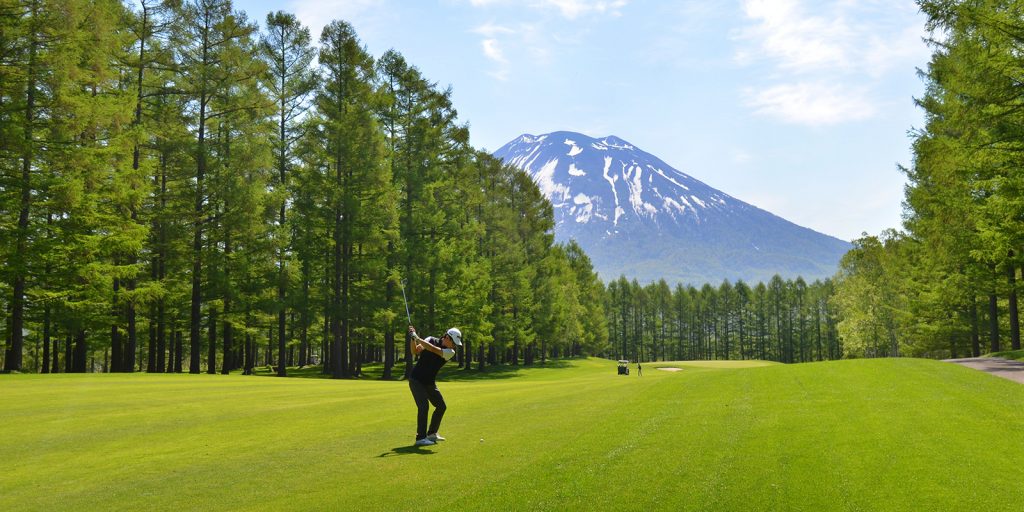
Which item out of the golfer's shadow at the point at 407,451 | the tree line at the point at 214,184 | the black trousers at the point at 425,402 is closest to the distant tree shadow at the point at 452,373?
the tree line at the point at 214,184

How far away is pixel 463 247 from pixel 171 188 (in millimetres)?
20308

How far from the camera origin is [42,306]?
31875 mm

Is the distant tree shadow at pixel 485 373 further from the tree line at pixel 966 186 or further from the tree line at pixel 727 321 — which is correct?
Answer: the tree line at pixel 727 321

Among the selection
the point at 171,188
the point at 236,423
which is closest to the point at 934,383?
the point at 236,423

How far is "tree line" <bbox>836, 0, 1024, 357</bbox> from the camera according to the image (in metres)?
21.4

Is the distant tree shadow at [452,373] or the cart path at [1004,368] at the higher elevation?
the cart path at [1004,368]

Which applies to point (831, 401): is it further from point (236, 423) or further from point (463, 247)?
point (463, 247)

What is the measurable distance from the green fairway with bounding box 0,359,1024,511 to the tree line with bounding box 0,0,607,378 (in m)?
12.4

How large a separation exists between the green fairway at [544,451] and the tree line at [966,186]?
9.49 meters

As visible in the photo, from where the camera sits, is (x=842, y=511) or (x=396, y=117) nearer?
(x=842, y=511)

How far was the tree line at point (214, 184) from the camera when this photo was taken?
26500 mm

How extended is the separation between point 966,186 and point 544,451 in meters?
29.0

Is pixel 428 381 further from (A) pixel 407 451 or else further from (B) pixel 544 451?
(B) pixel 544 451

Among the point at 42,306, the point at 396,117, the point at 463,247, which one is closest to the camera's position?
the point at 42,306
